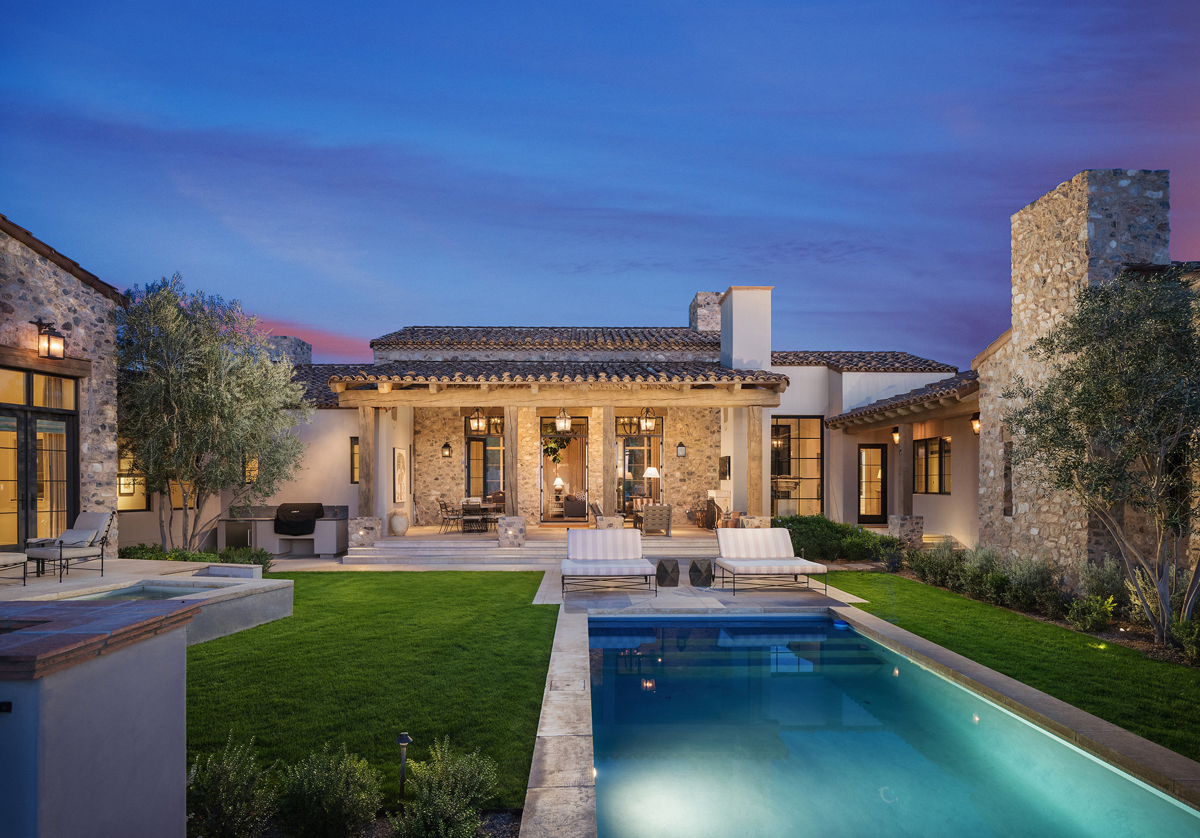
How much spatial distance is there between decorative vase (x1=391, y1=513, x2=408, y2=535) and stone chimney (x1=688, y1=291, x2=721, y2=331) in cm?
923

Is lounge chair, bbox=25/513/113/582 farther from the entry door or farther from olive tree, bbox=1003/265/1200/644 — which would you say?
the entry door

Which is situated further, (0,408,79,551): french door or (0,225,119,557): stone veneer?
(0,408,79,551): french door

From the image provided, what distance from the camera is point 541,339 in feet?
52.9

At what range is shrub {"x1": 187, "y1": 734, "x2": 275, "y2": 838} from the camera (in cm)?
260

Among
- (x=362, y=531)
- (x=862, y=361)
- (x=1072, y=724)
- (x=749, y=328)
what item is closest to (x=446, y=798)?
(x=1072, y=724)

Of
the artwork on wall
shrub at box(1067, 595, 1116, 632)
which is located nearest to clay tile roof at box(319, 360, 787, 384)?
the artwork on wall

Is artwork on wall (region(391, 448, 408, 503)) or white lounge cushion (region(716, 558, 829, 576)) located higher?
artwork on wall (region(391, 448, 408, 503))

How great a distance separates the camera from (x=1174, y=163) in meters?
11.5

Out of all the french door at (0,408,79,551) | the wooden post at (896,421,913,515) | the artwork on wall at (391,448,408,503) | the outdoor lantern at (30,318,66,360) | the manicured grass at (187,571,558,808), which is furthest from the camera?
the artwork on wall at (391,448,408,503)

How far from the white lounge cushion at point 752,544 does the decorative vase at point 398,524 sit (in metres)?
7.23

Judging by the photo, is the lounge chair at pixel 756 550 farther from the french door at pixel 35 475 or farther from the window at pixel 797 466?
the french door at pixel 35 475

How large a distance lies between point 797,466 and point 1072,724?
12.8 meters

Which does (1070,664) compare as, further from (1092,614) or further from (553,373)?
(553,373)

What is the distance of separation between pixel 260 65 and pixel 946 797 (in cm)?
1878
